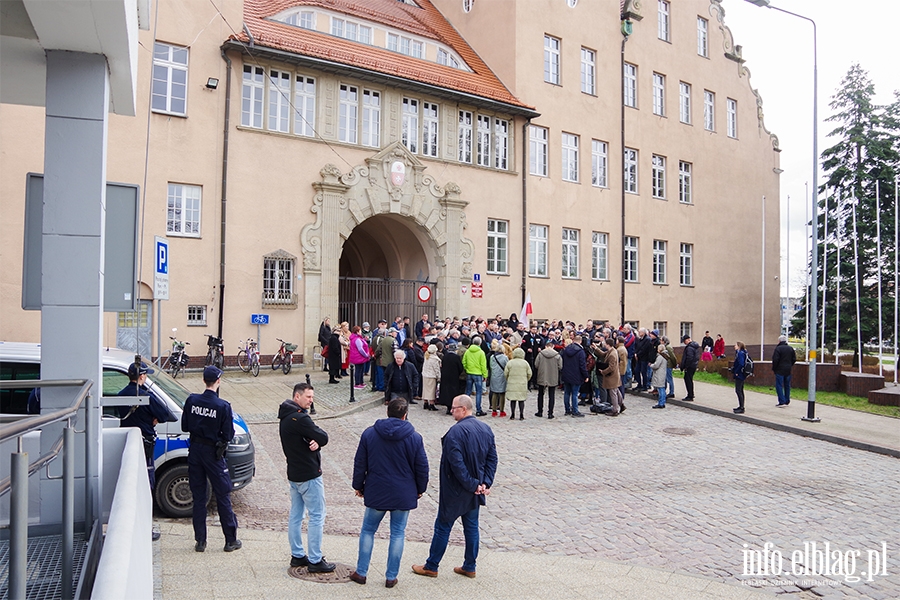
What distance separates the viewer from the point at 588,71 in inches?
1210

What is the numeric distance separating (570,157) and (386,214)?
9.88 m

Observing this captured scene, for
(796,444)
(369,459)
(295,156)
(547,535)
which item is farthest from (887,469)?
(295,156)

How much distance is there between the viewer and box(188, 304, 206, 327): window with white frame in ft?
65.8

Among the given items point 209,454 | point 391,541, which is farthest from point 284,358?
point 391,541

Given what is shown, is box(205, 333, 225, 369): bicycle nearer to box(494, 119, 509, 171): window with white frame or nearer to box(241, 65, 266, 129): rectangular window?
box(241, 65, 266, 129): rectangular window

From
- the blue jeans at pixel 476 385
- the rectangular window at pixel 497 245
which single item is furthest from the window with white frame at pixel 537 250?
the blue jeans at pixel 476 385

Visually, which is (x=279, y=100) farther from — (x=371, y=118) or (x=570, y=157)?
(x=570, y=157)

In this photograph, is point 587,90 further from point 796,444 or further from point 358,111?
point 796,444

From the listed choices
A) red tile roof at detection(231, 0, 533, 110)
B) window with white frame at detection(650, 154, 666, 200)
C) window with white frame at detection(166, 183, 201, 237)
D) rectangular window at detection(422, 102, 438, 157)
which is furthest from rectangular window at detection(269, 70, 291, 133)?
window with white frame at detection(650, 154, 666, 200)

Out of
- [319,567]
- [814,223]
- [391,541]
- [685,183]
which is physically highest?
[685,183]

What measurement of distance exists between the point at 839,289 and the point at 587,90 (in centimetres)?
1627

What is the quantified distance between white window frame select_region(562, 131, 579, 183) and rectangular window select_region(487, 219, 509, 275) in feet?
14.1

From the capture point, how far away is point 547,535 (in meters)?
7.68

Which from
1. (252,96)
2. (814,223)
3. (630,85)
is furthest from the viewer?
(630,85)
